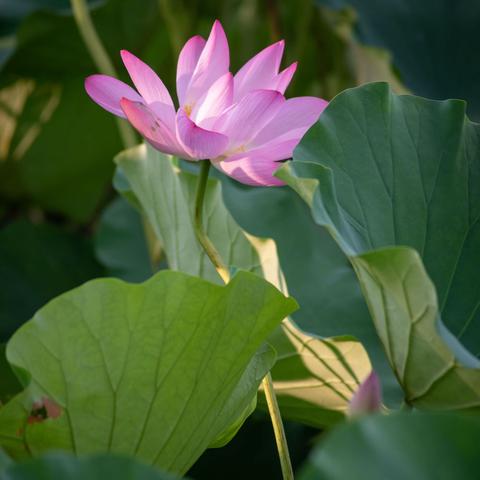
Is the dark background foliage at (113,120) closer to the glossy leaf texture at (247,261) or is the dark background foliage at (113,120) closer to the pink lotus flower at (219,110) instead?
the glossy leaf texture at (247,261)

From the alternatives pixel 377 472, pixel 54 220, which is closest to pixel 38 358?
pixel 377 472

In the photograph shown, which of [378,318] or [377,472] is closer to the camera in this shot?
[377,472]

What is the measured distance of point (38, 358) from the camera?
0.76m

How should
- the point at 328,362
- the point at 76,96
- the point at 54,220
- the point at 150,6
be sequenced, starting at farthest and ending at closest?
the point at 54,220 → the point at 76,96 → the point at 150,6 → the point at 328,362

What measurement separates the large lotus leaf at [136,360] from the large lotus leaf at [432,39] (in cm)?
111

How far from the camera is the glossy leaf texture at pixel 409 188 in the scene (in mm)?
831

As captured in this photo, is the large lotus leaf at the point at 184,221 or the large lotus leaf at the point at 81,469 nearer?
the large lotus leaf at the point at 81,469

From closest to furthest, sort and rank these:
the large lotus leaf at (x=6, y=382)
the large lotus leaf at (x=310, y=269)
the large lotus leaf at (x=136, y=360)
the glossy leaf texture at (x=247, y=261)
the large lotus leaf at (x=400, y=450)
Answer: the large lotus leaf at (x=400, y=450) → the large lotus leaf at (x=136, y=360) → the glossy leaf texture at (x=247, y=261) → the large lotus leaf at (x=6, y=382) → the large lotus leaf at (x=310, y=269)

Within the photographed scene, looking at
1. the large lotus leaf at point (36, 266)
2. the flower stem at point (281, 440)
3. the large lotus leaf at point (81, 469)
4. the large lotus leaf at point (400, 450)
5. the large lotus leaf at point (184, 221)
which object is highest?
the large lotus leaf at point (81, 469)

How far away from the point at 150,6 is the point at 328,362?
1.36 m

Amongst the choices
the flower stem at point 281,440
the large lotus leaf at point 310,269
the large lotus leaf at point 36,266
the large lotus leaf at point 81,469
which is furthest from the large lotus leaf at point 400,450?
the large lotus leaf at point 36,266

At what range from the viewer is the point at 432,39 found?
180 centimetres

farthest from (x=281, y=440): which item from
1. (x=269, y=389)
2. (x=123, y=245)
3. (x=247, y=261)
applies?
(x=123, y=245)

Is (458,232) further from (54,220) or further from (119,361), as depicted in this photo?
(54,220)
